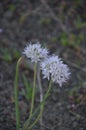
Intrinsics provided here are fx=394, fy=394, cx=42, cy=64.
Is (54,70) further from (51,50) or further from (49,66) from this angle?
(51,50)

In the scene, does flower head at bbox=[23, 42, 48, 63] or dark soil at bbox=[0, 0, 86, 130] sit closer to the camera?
flower head at bbox=[23, 42, 48, 63]

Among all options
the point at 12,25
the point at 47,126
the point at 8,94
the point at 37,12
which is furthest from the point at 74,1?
the point at 47,126

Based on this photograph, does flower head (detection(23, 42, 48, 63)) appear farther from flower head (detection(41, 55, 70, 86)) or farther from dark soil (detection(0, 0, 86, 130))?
dark soil (detection(0, 0, 86, 130))

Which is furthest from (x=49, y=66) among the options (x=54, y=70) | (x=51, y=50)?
(x=51, y=50)

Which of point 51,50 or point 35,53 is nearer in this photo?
point 35,53

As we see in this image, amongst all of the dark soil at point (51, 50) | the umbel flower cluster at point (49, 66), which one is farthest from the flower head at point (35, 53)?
the dark soil at point (51, 50)

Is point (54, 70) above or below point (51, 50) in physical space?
below

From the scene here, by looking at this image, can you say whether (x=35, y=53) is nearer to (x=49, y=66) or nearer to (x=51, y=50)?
(x=49, y=66)

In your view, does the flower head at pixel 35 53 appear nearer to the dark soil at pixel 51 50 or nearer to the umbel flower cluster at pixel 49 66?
the umbel flower cluster at pixel 49 66

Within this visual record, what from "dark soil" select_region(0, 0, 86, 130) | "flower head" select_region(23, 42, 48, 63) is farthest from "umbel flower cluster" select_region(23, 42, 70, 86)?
"dark soil" select_region(0, 0, 86, 130)
